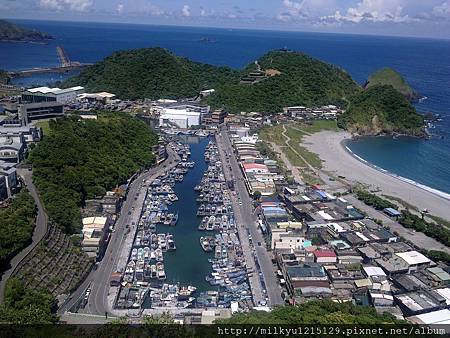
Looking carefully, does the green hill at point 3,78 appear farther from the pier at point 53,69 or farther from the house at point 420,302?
the house at point 420,302

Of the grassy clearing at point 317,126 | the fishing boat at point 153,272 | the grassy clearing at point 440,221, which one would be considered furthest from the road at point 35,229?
the grassy clearing at point 317,126

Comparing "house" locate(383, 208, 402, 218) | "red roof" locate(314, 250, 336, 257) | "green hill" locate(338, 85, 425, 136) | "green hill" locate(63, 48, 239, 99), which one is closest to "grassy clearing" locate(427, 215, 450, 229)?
"house" locate(383, 208, 402, 218)

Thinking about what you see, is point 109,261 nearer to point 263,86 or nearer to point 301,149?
point 301,149

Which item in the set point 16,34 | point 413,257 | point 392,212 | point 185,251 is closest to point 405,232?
point 392,212

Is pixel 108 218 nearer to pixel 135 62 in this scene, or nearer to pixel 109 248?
pixel 109 248

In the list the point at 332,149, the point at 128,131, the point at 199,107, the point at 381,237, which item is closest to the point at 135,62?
the point at 199,107

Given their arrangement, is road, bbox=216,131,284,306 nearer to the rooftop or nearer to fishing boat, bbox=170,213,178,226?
fishing boat, bbox=170,213,178,226
